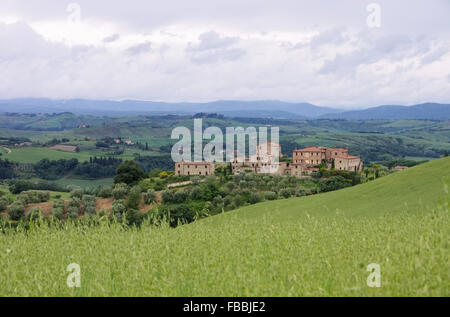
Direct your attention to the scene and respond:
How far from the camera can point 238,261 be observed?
7086 millimetres

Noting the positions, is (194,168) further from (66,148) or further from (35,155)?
(66,148)

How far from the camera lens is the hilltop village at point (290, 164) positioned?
282ft

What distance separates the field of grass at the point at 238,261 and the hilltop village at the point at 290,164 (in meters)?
74.7

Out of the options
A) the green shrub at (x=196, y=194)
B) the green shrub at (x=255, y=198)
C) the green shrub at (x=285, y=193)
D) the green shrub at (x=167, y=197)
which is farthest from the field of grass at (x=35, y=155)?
the green shrub at (x=285, y=193)

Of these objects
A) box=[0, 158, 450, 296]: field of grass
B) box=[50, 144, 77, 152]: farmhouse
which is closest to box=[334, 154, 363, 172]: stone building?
box=[0, 158, 450, 296]: field of grass

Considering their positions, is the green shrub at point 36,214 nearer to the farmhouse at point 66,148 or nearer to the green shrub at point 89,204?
the green shrub at point 89,204

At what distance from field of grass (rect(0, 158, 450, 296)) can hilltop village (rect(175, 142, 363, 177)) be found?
74.7 metres

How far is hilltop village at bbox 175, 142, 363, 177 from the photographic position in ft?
282

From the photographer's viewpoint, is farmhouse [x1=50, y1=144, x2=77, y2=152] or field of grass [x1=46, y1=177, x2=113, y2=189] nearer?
field of grass [x1=46, y1=177, x2=113, y2=189]

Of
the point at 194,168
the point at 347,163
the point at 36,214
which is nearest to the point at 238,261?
the point at 36,214

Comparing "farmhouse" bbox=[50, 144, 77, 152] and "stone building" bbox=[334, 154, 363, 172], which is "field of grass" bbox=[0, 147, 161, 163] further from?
"stone building" bbox=[334, 154, 363, 172]

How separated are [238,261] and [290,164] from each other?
82649 millimetres
